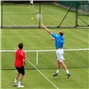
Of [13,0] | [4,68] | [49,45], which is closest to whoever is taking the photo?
[4,68]

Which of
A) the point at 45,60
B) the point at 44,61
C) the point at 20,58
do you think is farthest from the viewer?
the point at 45,60

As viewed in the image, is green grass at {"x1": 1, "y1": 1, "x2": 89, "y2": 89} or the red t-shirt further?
green grass at {"x1": 1, "y1": 1, "x2": 89, "y2": 89}

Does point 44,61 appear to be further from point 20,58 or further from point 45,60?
point 20,58

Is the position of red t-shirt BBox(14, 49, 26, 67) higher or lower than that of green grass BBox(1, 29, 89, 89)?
higher

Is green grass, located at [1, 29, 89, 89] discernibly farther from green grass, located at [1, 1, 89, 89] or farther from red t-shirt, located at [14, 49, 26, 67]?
red t-shirt, located at [14, 49, 26, 67]

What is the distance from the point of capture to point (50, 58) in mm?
20812

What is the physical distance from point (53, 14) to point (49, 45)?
2117 centimetres

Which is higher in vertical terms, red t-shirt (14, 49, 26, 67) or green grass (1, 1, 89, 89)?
red t-shirt (14, 49, 26, 67)

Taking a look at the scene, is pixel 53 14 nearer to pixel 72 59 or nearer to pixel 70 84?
pixel 72 59

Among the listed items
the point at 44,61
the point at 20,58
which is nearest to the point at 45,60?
the point at 44,61

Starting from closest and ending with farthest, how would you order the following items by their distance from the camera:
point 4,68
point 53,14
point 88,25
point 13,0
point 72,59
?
point 4,68, point 72,59, point 88,25, point 53,14, point 13,0

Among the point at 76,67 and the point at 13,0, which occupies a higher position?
the point at 13,0

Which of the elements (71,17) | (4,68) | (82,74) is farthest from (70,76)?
(71,17)

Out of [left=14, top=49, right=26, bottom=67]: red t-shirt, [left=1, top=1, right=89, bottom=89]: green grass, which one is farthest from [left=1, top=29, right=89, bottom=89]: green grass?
[left=14, top=49, right=26, bottom=67]: red t-shirt
